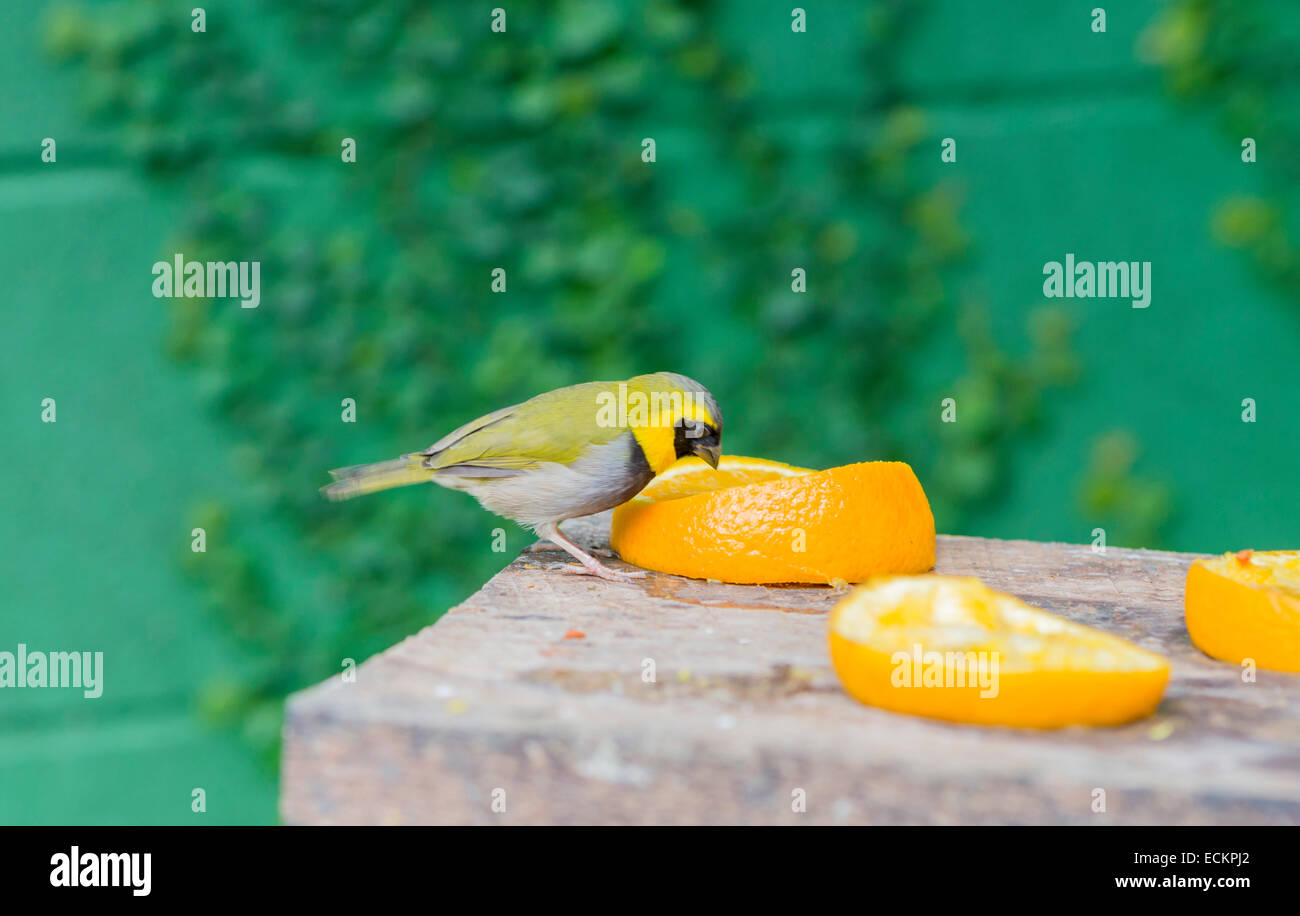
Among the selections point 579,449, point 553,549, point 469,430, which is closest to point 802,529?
point 579,449

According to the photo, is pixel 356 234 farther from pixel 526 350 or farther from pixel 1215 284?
Result: pixel 1215 284

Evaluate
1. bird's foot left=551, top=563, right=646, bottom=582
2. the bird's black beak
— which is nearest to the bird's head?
the bird's black beak

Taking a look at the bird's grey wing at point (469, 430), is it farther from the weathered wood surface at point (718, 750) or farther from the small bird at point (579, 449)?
the weathered wood surface at point (718, 750)

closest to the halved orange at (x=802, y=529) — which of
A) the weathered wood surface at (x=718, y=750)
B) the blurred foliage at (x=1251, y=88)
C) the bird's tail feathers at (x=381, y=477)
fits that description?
the weathered wood surface at (x=718, y=750)

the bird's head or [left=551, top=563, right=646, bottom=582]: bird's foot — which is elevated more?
the bird's head

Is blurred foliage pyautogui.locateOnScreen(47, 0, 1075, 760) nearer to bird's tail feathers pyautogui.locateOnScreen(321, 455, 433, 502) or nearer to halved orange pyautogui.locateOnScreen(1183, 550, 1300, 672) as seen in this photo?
bird's tail feathers pyautogui.locateOnScreen(321, 455, 433, 502)

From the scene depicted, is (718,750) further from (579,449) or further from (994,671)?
(579,449)
